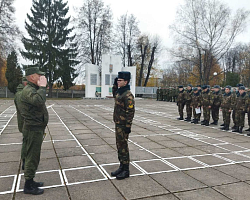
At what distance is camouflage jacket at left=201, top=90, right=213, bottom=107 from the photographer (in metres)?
9.55

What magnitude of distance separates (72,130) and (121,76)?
463cm

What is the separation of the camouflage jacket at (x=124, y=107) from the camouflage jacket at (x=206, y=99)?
6.82 metres

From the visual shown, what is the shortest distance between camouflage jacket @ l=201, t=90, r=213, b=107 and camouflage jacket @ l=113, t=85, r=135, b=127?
6823mm

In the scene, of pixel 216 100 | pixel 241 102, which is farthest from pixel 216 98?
pixel 241 102

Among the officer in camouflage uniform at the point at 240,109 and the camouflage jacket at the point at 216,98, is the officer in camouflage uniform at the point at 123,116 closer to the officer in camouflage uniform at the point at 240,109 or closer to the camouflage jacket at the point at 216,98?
the officer in camouflage uniform at the point at 240,109

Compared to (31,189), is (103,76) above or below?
above

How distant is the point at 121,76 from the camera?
377 cm

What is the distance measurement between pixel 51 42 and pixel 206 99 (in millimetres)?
28895

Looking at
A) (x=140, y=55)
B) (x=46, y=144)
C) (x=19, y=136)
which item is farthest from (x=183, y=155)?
(x=140, y=55)

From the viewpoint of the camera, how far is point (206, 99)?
9609 millimetres

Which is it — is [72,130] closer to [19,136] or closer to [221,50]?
[19,136]

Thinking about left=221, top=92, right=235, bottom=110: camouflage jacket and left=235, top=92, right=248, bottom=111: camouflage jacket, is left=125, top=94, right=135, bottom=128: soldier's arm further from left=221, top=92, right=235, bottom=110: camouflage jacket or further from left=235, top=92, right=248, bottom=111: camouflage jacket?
left=221, top=92, right=235, bottom=110: camouflage jacket

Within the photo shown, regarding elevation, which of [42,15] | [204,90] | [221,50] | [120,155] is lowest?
[120,155]

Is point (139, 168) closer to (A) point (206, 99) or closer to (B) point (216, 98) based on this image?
(A) point (206, 99)
